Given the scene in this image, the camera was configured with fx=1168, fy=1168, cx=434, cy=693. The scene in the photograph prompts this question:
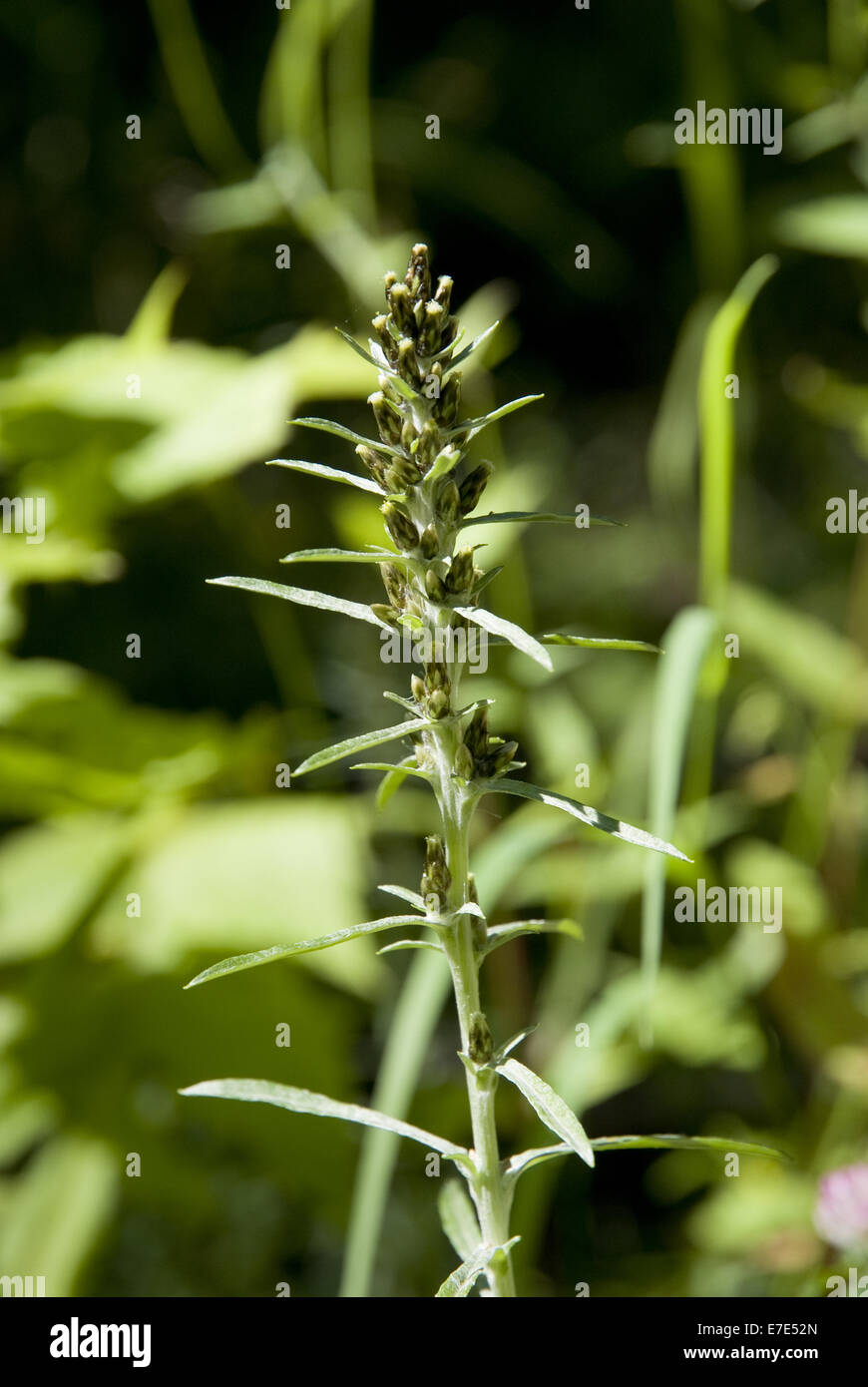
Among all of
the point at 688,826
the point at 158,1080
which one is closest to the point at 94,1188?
the point at 158,1080

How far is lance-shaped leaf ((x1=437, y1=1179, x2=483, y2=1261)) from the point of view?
36 cm

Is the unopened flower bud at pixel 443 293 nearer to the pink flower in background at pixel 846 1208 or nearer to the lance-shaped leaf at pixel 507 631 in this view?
the lance-shaped leaf at pixel 507 631

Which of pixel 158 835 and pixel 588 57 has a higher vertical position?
pixel 588 57

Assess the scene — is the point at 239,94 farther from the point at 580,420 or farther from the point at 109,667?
the point at 109,667

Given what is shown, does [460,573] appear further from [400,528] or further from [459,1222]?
A: [459,1222]

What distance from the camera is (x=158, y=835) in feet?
2.95

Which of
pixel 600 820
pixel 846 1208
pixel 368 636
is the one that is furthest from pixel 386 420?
pixel 368 636

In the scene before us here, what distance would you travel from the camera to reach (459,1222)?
0.37 metres

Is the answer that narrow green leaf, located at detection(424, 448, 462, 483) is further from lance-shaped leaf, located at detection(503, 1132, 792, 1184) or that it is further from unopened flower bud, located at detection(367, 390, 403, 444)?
lance-shaped leaf, located at detection(503, 1132, 792, 1184)

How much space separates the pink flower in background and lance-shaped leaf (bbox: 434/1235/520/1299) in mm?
297

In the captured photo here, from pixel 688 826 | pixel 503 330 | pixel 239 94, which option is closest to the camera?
pixel 688 826

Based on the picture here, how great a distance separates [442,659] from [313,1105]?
0.13 metres

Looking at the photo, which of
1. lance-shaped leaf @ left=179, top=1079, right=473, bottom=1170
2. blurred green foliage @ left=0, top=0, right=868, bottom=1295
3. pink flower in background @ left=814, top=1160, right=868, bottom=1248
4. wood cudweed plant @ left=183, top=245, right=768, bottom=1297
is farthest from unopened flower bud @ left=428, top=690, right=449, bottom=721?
pink flower in background @ left=814, top=1160, right=868, bottom=1248
